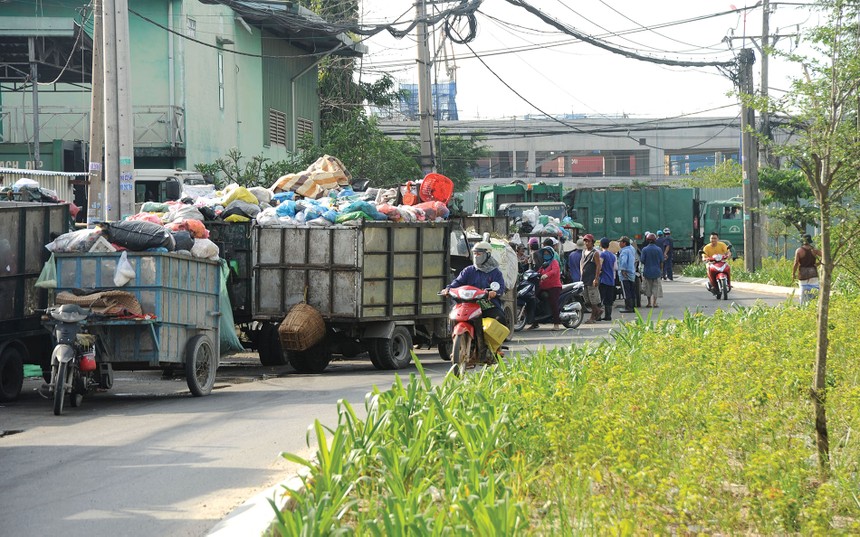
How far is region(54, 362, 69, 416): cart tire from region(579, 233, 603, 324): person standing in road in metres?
15.2

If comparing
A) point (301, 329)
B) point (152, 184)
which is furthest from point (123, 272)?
point (152, 184)

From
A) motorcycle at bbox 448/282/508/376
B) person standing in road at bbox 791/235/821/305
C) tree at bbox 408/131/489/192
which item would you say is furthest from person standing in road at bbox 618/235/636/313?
tree at bbox 408/131/489/192

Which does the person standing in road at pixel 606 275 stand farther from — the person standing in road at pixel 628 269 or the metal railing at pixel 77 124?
the metal railing at pixel 77 124

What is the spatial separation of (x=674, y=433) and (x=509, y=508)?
287 centimetres

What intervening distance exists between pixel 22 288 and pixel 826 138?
9531mm

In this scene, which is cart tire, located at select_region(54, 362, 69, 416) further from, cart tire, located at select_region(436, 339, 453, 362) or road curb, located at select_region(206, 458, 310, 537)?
cart tire, located at select_region(436, 339, 453, 362)

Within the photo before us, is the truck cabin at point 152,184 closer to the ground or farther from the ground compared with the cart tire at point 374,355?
farther from the ground

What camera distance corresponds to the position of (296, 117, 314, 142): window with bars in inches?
1623

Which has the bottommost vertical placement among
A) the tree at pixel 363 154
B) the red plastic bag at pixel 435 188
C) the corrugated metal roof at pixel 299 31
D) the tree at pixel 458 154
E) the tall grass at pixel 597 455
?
the tall grass at pixel 597 455

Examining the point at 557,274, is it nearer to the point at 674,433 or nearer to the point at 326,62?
the point at 674,433

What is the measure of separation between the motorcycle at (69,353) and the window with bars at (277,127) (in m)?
26.8

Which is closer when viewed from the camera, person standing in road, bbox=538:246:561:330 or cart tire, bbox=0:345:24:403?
cart tire, bbox=0:345:24:403

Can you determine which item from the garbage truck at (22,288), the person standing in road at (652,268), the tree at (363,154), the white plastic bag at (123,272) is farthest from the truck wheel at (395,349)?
the tree at (363,154)

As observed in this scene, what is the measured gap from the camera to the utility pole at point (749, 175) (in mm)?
33625
